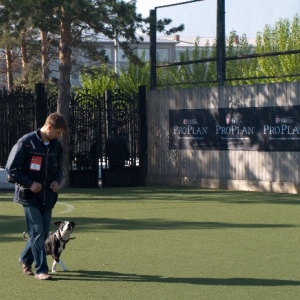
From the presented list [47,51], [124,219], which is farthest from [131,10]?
[47,51]

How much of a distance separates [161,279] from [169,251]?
233 centimetres

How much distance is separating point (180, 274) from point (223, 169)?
1494 centimetres

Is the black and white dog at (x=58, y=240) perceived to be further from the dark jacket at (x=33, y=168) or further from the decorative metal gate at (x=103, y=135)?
the decorative metal gate at (x=103, y=135)

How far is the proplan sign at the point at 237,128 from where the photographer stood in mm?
23578

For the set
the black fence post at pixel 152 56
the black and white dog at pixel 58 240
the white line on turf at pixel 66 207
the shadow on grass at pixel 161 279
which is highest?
the black fence post at pixel 152 56

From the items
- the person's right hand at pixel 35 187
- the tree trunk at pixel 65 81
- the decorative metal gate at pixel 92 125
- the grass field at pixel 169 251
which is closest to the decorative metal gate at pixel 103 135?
the decorative metal gate at pixel 92 125

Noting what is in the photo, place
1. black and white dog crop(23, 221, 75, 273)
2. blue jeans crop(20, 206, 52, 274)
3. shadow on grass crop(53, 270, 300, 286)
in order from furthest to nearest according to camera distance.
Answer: black and white dog crop(23, 221, 75, 273), blue jeans crop(20, 206, 52, 274), shadow on grass crop(53, 270, 300, 286)

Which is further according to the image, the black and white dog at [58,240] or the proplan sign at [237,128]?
the proplan sign at [237,128]

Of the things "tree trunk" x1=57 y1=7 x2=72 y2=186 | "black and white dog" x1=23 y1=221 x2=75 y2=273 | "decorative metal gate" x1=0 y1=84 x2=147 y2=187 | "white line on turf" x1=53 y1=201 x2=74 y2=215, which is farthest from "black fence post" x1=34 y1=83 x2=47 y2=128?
"black and white dog" x1=23 y1=221 x2=75 y2=273

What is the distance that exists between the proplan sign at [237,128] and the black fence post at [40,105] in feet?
12.5

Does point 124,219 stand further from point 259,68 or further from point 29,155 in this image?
point 259,68

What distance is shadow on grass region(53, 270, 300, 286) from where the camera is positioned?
388 inches

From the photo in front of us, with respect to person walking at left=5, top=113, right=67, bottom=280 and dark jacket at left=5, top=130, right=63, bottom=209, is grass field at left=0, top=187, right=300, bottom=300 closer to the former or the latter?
person walking at left=5, top=113, right=67, bottom=280

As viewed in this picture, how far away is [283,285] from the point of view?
970cm
